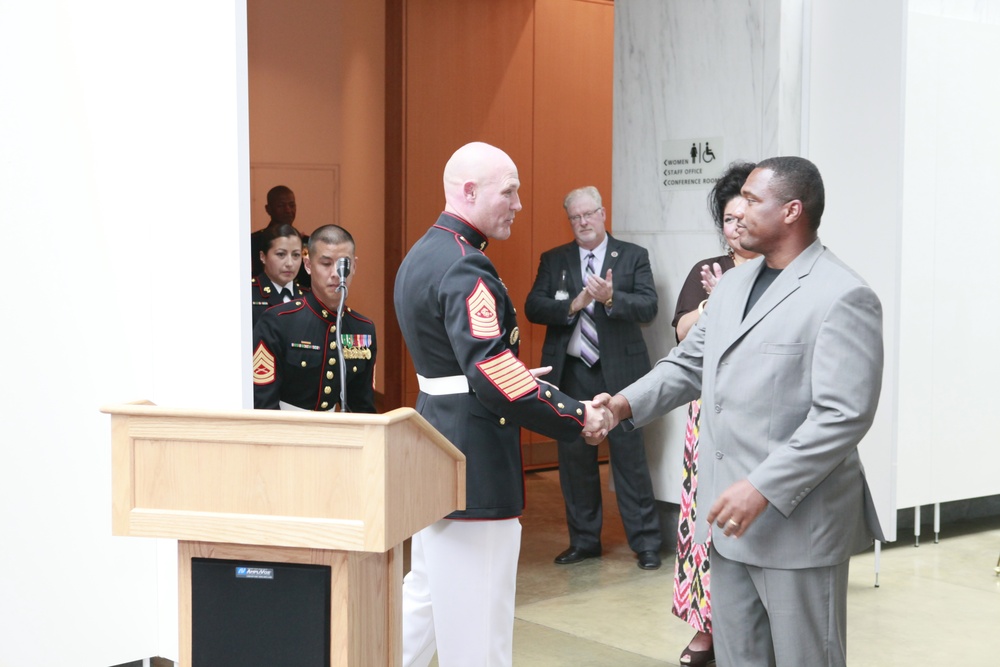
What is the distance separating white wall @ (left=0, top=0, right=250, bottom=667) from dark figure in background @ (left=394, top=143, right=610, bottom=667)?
699mm

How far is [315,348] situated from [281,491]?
2.08 meters

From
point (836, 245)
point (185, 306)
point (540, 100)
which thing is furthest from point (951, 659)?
point (540, 100)

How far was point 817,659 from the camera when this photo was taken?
2773 millimetres

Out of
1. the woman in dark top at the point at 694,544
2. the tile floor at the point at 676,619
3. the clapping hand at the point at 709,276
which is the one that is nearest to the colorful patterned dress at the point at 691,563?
the woman in dark top at the point at 694,544

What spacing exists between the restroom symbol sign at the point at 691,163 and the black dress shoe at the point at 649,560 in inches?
69.5

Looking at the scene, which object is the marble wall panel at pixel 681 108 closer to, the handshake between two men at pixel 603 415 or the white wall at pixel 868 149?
the white wall at pixel 868 149

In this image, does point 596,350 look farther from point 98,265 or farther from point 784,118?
point 98,265

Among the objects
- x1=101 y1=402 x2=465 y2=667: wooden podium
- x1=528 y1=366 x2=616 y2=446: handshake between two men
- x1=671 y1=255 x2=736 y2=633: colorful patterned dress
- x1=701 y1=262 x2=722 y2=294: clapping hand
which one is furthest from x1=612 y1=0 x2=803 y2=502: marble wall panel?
x1=101 y1=402 x2=465 y2=667: wooden podium

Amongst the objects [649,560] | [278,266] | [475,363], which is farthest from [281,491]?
[649,560]

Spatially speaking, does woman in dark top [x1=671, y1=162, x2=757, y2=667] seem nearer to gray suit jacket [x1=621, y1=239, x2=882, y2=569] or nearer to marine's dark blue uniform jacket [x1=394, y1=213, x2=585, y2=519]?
marine's dark blue uniform jacket [x1=394, y1=213, x2=585, y2=519]

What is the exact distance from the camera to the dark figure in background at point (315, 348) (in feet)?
13.8

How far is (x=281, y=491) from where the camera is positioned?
2180 millimetres

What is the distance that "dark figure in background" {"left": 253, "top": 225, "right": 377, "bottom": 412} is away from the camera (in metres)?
4.21

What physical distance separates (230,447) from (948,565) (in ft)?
15.0
